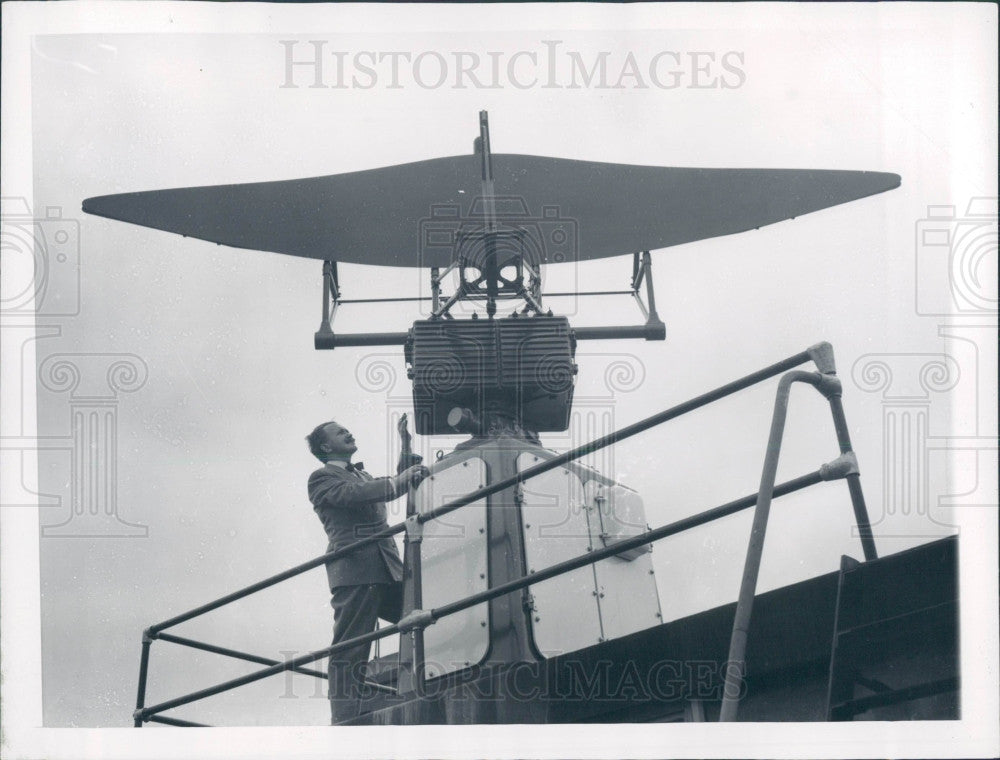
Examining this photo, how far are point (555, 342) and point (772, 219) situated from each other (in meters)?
2.03

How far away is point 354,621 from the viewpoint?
23.8ft

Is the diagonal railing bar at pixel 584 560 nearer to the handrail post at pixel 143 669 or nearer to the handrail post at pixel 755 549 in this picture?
the handrail post at pixel 755 549

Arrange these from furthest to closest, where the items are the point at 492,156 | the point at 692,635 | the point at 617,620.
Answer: the point at 492,156 → the point at 617,620 → the point at 692,635

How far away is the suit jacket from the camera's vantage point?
23.8 feet

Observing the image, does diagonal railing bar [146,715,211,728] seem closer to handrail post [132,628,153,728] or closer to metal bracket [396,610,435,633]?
handrail post [132,628,153,728]

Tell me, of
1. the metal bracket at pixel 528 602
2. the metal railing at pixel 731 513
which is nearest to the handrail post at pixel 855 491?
the metal railing at pixel 731 513

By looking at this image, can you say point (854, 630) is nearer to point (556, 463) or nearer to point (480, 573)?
point (556, 463)

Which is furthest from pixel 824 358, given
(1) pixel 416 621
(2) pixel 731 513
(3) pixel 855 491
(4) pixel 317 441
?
(4) pixel 317 441

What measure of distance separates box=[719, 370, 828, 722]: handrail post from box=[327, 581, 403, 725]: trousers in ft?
8.90

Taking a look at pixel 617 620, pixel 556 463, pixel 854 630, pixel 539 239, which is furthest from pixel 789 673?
pixel 539 239

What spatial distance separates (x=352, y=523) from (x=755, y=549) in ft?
10.4

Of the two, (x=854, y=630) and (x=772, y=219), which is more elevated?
(x=772, y=219)

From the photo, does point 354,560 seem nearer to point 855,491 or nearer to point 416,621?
point 416,621

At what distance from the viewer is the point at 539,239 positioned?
832 centimetres
